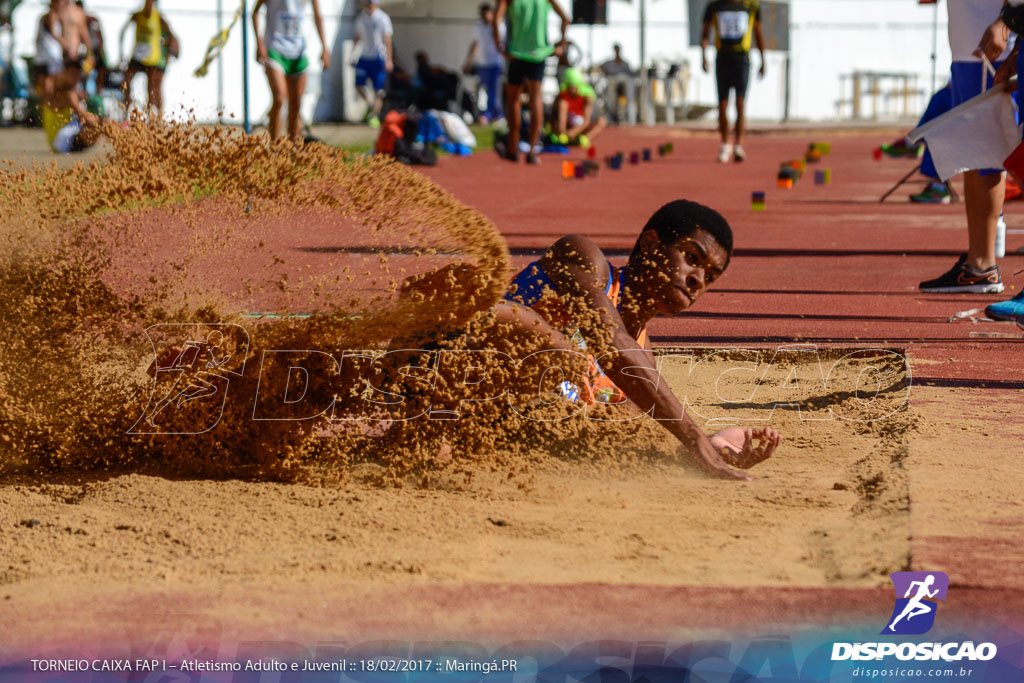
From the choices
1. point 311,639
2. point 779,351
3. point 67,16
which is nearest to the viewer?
point 311,639

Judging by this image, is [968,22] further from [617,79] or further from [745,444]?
[617,79]

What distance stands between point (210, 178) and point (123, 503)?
1109 mm

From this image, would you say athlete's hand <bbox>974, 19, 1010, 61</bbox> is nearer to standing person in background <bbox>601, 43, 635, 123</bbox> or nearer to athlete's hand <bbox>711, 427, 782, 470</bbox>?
athlete's hand <bbox>711, 427, 782, 470</bbox>

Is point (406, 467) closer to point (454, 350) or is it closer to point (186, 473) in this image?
point (454, 350)

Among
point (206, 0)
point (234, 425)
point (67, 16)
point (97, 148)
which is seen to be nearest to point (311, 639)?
point (234, 425)

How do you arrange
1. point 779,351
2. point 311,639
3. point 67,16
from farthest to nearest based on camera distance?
point 67,16
point 779,351
point 311,639

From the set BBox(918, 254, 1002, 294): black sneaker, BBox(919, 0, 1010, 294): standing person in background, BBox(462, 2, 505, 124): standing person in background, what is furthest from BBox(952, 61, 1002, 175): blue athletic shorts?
BBox(462, 2, 505, 124): standing person in background

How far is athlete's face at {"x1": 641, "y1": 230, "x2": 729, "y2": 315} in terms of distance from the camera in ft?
12.2

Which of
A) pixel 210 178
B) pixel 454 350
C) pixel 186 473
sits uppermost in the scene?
pixel 210 178

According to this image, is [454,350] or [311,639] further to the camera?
[454,350]

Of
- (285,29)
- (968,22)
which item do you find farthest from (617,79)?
(968,22)

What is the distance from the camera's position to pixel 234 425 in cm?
364

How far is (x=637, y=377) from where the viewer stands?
3557 millimetres

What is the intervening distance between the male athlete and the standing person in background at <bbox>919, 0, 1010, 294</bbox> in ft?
9.02
